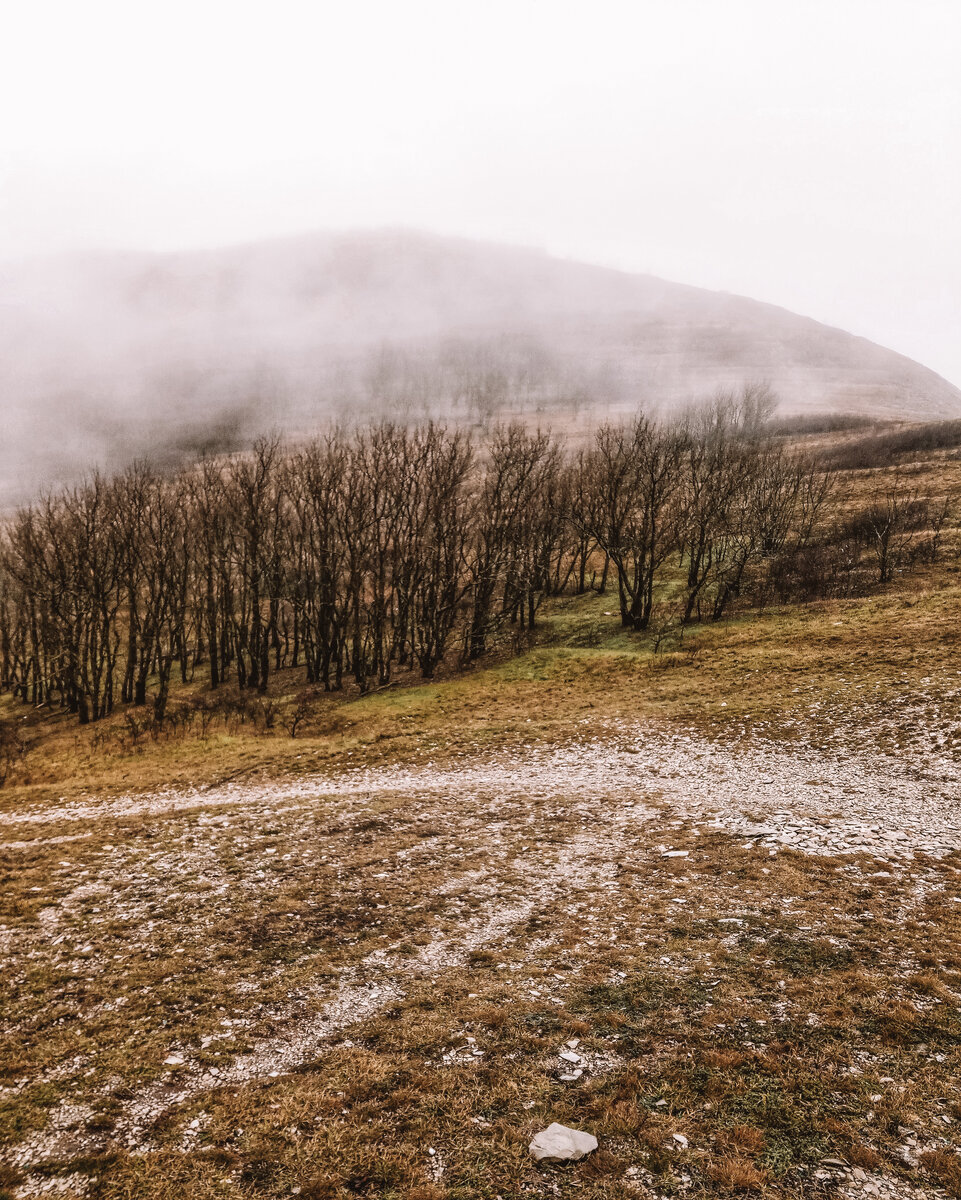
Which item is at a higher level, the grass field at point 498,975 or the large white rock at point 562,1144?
the large white rock at point 562,1144

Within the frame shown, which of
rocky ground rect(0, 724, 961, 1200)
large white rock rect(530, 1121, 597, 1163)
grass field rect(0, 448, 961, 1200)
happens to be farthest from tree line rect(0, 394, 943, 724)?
large white rock rect(530, 1121, 597, 1163)

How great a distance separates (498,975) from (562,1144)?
3.05 metres

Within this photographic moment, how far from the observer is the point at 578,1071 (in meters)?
6.58

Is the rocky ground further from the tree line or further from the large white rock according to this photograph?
the tree line

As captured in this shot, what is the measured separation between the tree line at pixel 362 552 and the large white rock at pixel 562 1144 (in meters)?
30.3

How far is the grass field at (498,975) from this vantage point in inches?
219

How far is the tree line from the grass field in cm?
1747

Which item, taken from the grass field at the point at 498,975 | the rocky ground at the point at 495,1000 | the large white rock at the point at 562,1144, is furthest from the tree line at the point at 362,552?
the large white rock at the point at 562,1144

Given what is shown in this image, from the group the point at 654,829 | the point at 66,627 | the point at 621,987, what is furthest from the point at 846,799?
the point at 66,627

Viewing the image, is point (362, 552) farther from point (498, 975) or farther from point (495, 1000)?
point (495, 1000)

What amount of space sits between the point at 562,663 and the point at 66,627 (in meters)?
29.2

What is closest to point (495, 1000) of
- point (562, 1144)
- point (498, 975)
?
point (498, 975)

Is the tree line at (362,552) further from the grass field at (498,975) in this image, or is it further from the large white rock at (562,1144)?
the large white rock at (562,1144)

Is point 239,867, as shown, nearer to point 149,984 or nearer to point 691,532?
point 149,984
